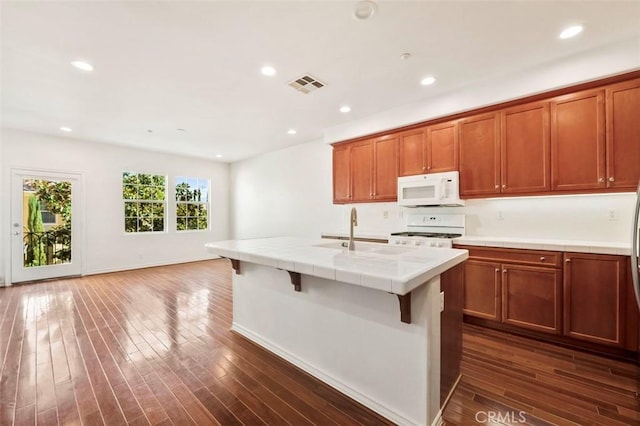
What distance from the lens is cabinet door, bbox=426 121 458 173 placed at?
3.31 meters

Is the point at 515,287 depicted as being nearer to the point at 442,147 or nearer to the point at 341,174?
the point at 442,147

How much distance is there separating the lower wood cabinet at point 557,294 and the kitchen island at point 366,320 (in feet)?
4.06

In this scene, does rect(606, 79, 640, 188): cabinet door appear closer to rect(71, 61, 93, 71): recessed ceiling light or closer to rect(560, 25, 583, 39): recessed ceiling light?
rect(560, 25, 583, 39): recessed ceiling light

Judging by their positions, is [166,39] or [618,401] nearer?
[618,401]

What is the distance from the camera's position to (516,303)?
2.65m

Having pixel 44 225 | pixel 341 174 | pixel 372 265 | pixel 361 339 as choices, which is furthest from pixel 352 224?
pixel 44 225

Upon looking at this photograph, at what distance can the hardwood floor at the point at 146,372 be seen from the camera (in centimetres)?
164

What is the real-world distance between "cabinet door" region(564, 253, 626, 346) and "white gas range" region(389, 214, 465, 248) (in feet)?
3.45

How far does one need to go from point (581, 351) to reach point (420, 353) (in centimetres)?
206

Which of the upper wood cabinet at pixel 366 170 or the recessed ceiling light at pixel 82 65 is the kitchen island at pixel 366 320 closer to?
the upper wood cabinet at pixel 366 170

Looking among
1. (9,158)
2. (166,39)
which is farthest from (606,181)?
(9,158)

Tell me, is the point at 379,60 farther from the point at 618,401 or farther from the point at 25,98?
the point at 25,98

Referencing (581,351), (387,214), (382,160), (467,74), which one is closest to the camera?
(581,351)

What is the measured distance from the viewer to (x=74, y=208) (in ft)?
17.2
